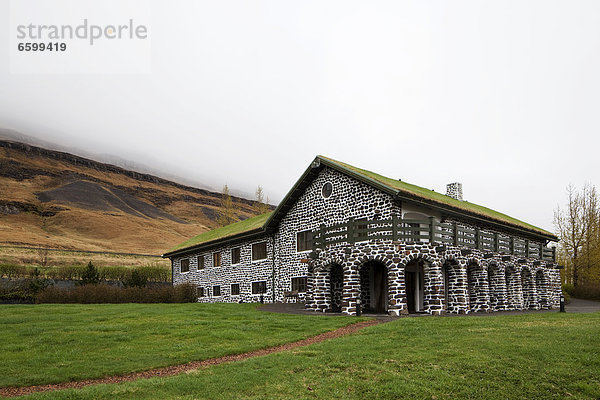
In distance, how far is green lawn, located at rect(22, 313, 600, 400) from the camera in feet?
29.0

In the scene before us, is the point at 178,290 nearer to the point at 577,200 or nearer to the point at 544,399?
the point at 544,399

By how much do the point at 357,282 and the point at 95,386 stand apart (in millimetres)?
14069

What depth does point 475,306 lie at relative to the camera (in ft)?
78.1

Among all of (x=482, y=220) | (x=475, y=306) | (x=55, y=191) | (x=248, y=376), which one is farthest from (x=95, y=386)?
(x=55, y=191)

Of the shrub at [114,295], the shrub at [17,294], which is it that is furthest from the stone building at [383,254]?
the shrub at [17,294]

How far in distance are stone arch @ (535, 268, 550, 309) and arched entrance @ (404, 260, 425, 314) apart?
34.7 feet

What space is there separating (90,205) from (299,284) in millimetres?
113320

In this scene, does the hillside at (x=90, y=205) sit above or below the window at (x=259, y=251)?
above

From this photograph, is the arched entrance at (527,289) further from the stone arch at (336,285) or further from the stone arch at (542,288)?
the stone arch at (336,285)

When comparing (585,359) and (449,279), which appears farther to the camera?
(449,279)

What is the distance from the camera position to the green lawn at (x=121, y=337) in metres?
10.8

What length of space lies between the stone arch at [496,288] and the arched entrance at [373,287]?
6319 millimetres

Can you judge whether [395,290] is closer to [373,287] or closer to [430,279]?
[430,279]

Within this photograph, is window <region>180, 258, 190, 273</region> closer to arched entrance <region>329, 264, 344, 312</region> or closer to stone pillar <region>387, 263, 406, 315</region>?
arched entrance <region>329, 264, 344, 312</region>
